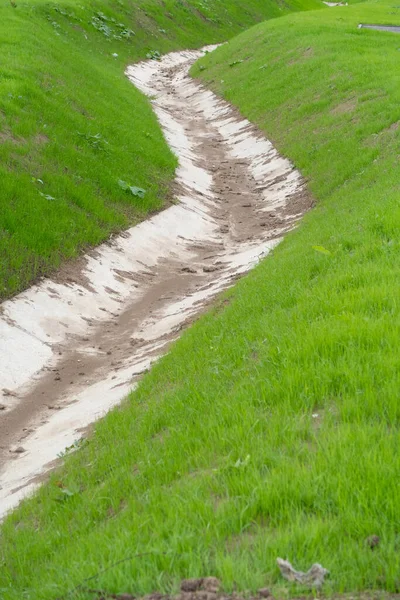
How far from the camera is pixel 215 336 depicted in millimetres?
9633

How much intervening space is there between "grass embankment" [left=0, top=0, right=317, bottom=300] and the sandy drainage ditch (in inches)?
22.0

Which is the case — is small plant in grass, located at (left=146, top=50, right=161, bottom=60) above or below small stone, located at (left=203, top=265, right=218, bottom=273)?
above

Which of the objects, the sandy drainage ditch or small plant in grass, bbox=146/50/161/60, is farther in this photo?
small plant in grass, bbox=146/50/161/60

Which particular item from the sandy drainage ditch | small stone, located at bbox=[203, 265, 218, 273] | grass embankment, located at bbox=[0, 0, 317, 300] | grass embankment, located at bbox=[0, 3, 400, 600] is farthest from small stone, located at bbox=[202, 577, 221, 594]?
small stone, located at bbox=[203, 265, 218, 273]

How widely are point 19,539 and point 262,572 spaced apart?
2.84m

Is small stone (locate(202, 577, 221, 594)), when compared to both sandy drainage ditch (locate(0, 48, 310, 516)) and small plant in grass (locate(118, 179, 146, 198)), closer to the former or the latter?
sandy drainage ditch (locate(0, 48, 310, 516))

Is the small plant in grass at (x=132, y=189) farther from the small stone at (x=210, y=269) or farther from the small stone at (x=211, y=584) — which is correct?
the small stone at (x=211, y=584)

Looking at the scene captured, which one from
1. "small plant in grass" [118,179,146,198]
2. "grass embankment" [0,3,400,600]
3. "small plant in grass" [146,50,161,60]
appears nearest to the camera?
"grass embankment" [0,3,400,600]

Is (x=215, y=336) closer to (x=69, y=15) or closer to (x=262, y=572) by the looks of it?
(x=262, y=572)

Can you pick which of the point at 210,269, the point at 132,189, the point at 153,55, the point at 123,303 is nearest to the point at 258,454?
the point at 123,303

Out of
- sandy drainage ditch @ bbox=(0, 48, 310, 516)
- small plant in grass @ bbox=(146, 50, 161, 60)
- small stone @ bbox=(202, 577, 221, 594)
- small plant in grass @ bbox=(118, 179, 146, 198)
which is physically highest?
small plant in grass @ bbox=(146, 50, 161, 60)

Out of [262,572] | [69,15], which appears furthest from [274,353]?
[69,15]

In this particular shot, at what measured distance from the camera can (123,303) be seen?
605 inches

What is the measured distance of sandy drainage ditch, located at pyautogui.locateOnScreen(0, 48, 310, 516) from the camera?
10.6m
